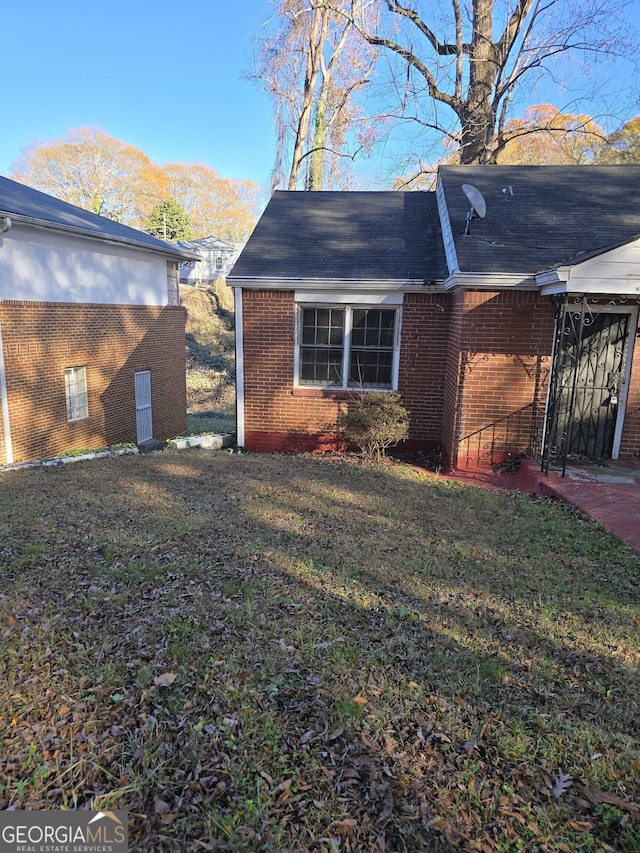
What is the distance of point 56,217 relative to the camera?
41.3ft

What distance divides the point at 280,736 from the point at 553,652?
6.51 ft

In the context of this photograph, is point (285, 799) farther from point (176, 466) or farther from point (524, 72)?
point (524, 72)

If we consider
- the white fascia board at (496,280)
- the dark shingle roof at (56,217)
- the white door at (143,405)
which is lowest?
the white door at (143,405)

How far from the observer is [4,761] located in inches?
96.7

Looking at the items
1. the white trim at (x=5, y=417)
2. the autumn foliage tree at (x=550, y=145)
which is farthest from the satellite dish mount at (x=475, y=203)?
the autumn foliage tree at (x=550, y=145)

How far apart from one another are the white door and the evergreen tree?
3517cm

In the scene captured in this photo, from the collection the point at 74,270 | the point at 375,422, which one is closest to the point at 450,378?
the point at 375,422

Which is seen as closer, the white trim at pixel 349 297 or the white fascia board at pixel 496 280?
the white fascia board at pixel 496 280

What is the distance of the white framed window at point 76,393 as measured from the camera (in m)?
13.7

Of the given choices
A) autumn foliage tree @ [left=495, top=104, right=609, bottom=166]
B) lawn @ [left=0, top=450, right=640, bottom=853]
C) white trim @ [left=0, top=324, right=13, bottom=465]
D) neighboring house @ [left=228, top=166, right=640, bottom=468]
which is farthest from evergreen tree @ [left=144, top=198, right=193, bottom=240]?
lawn @ [left=0, top=450, right=640, bottom=853]

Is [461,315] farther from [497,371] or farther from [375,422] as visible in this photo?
[375,422]

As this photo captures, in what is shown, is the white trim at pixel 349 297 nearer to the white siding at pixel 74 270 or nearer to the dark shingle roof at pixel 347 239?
the dark shingle roof at pixel 347 239

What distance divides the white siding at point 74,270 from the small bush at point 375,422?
→ 828 centimetres

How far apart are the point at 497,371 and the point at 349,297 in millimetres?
2984
